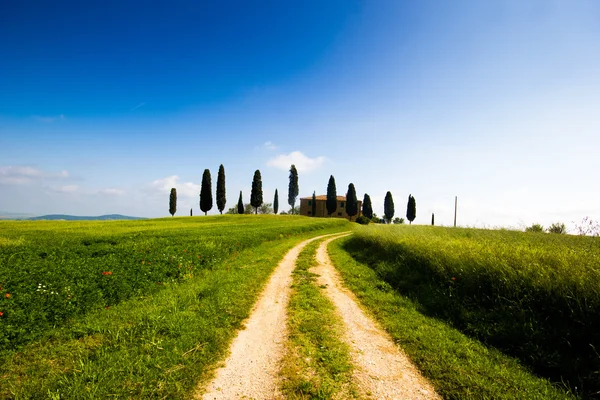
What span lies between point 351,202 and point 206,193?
42.1 meters

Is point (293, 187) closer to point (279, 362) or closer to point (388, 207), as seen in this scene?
point (388, 207)

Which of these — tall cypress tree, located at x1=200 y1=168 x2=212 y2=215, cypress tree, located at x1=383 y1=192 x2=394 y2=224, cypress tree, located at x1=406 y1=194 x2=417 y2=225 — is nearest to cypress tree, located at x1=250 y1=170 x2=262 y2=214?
tall cypress tree, located at x1=200 y1=168 x2=212 y2=215

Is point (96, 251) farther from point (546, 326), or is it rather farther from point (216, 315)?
point (546, 326)

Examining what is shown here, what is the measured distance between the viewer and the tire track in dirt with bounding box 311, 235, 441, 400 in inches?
159

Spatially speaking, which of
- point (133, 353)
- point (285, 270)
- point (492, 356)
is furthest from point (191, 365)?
point (285, 270)

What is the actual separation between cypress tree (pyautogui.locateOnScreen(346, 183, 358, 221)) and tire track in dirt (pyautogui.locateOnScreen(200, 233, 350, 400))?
219 feet

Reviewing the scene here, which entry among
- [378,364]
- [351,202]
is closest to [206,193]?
[351,202]

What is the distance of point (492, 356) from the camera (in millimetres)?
5043

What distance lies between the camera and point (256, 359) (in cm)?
489

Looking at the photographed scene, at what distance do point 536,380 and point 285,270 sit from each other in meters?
9.39

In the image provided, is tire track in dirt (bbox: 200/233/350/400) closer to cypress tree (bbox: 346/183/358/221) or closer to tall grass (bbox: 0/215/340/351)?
tall grass (bbox: 0/215/340/351)

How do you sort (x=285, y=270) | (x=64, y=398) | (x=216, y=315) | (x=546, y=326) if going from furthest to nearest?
1. (x=285, y=270)
2. (x=216, y=315)
3. (x=546, y=326)
4. (x=64, y=398)

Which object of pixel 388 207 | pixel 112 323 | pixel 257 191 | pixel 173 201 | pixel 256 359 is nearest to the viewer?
pixel 256 359

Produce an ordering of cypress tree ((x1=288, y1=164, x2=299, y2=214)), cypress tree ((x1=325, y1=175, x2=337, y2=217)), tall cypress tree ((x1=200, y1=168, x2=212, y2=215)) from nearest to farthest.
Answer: tall cypress tree ((x1=200, y1=168, x2=212, y2=215))
cypress tree ((x1=325, y1=175, x2=337, y2=217))
cypress tree ((x1=288, y1=164, x2=299, y2=214))
